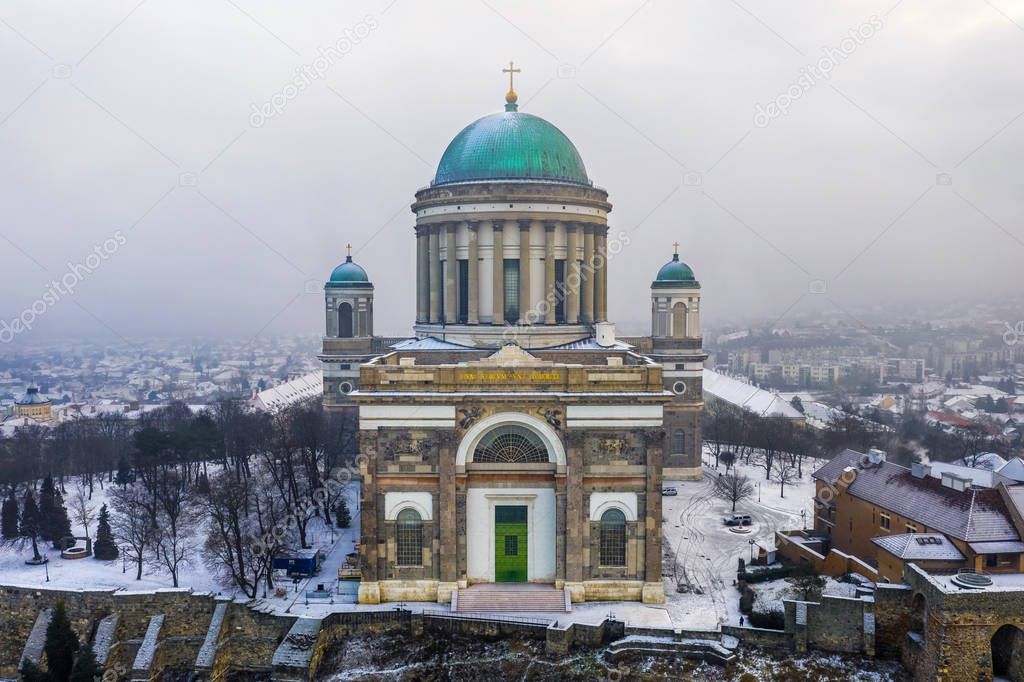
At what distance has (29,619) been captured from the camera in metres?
28.8

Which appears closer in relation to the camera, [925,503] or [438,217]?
[925,503]

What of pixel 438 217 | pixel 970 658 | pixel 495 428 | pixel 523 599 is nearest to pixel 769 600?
pixel 970 658

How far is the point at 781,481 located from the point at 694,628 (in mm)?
24849

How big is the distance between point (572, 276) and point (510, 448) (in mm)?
12337

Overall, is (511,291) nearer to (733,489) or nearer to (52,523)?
(733,489)

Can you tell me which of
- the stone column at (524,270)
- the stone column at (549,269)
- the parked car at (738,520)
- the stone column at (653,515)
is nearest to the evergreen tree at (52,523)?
the stone column at (524,270)

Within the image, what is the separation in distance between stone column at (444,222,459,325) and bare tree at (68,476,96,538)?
20.3 meters

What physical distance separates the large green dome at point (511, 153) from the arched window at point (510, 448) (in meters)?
14.4

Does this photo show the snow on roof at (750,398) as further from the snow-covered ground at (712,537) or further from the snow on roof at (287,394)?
the snow on roof at (287,394)

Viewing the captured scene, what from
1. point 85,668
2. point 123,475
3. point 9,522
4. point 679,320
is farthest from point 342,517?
point 679,320

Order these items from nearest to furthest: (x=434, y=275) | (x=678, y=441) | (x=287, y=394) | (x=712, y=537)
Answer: (x=712, y=537), (x=434, y=275), (x=678, y=441), (x=287, y=394)

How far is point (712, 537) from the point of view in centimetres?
3716

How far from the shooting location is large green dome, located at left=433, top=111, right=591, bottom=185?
37.8 m

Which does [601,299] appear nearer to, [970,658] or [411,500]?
[411,500]
